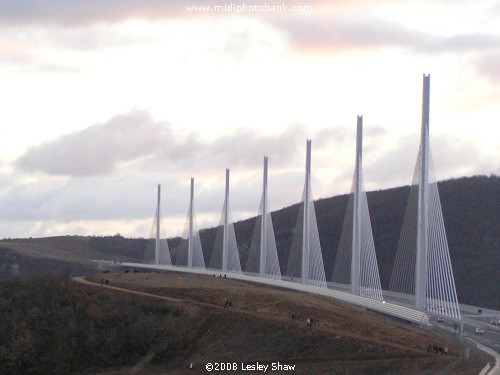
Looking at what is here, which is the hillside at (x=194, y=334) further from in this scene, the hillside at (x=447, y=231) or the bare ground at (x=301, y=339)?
the hillside at (x=447, y=231)

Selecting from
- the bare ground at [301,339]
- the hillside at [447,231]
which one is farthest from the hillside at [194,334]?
the hillside at [447,231]

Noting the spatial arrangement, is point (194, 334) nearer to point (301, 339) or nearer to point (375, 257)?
point (301, 339)

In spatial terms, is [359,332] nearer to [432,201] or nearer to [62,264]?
[432,201]

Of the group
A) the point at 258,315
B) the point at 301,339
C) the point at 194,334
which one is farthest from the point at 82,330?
the point at 301,339

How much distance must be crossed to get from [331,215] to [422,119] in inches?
3473

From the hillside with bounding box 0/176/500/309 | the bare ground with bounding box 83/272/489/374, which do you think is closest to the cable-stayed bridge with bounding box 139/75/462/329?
the bare ground with bounding box 83/272/489/374

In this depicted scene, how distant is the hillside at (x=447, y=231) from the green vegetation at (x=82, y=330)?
120 ft

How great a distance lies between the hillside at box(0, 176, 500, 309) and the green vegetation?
36692 millimetres

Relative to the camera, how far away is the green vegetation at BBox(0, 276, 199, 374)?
181 ft

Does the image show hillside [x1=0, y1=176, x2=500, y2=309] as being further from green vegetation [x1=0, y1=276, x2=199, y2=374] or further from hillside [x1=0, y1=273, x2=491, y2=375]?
green vegetation [x1=0, y1=276, x2=199, y2=374]

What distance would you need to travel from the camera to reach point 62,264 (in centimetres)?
12662

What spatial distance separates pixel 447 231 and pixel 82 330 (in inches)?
2786

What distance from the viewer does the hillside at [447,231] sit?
110 metres

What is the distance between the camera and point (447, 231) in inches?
4806
